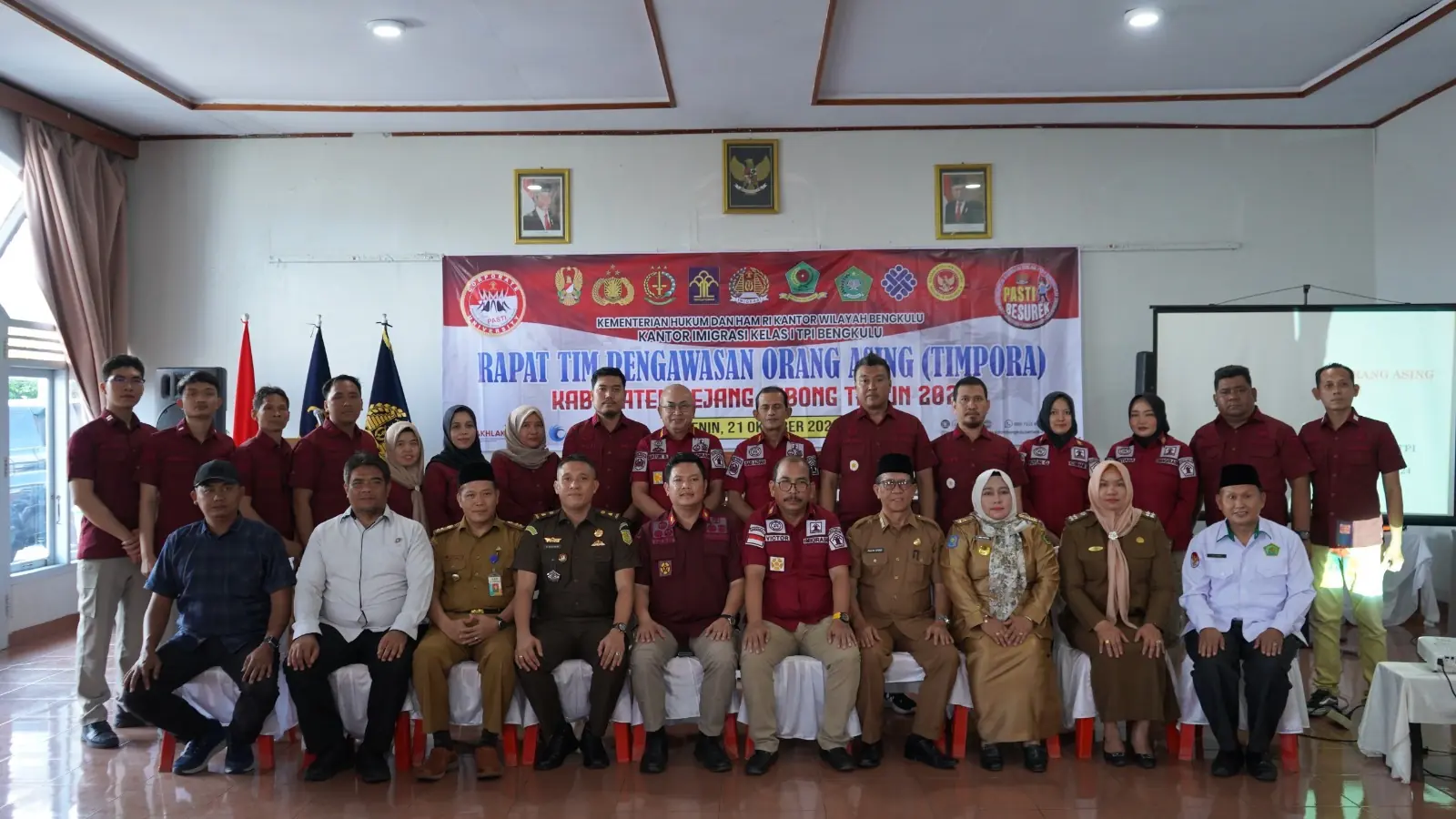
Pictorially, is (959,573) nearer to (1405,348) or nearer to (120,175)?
(1405,348)

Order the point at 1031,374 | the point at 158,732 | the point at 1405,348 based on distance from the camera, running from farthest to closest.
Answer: the point at 1031,374
the point at 1405,348
the point at 158,732

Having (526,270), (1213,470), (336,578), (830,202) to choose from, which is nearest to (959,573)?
(1213,470)

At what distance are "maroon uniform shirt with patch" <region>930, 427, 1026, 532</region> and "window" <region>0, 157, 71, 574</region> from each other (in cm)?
563

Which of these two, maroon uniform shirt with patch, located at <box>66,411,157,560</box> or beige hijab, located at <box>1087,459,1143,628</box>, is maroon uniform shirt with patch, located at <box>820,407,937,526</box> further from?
maroon uniform shirt with patch, located at <box>66,411,157,560</box>

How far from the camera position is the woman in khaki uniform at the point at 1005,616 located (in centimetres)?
354

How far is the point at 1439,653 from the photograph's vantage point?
3.39 meters

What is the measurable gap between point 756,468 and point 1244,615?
86.9 inches

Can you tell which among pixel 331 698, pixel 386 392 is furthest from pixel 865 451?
pixel 386 392

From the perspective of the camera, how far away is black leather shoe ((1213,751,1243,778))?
3.41 metres

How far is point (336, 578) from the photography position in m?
3.69

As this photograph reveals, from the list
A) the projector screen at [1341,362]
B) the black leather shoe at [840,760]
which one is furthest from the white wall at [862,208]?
the black leather shoe at [840,760]

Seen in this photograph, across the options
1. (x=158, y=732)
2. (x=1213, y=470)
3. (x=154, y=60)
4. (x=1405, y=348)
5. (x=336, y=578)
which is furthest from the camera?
(x=1405, y=348)

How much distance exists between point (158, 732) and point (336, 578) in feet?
4.23

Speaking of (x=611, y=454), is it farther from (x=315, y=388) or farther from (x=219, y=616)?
(x=315, y=388)
